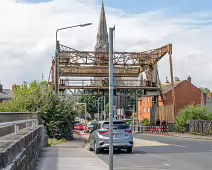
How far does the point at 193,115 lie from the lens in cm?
4712

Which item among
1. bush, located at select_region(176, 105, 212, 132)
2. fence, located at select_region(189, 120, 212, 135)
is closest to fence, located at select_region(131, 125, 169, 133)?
bush, located at select_region(176, 105, 212, 132)

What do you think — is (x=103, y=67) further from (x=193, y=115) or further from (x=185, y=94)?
(x=185, y=94)

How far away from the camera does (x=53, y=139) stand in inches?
1157

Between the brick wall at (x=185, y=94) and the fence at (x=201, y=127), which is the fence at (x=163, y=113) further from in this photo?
the brick wall at (x=185, y=94)

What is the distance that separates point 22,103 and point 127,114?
10774 centimetres

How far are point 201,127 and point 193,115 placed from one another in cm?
340

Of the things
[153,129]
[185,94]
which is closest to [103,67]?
[153,129]

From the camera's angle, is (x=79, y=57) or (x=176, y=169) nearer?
(x=176, y=169)

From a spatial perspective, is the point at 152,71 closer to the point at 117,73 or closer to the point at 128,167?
the point at 117,73

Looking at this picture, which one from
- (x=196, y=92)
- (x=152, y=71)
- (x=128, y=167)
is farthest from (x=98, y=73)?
(x=128, y=167)

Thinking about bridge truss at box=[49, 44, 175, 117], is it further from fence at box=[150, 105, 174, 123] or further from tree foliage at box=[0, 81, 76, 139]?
tree foliage at box=[0, 81, 76, 139]

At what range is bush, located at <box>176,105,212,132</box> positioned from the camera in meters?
46.8

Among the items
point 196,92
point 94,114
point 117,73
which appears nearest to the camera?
point 117,73

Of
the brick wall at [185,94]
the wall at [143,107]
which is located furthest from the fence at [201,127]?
the wall at [143,107]
